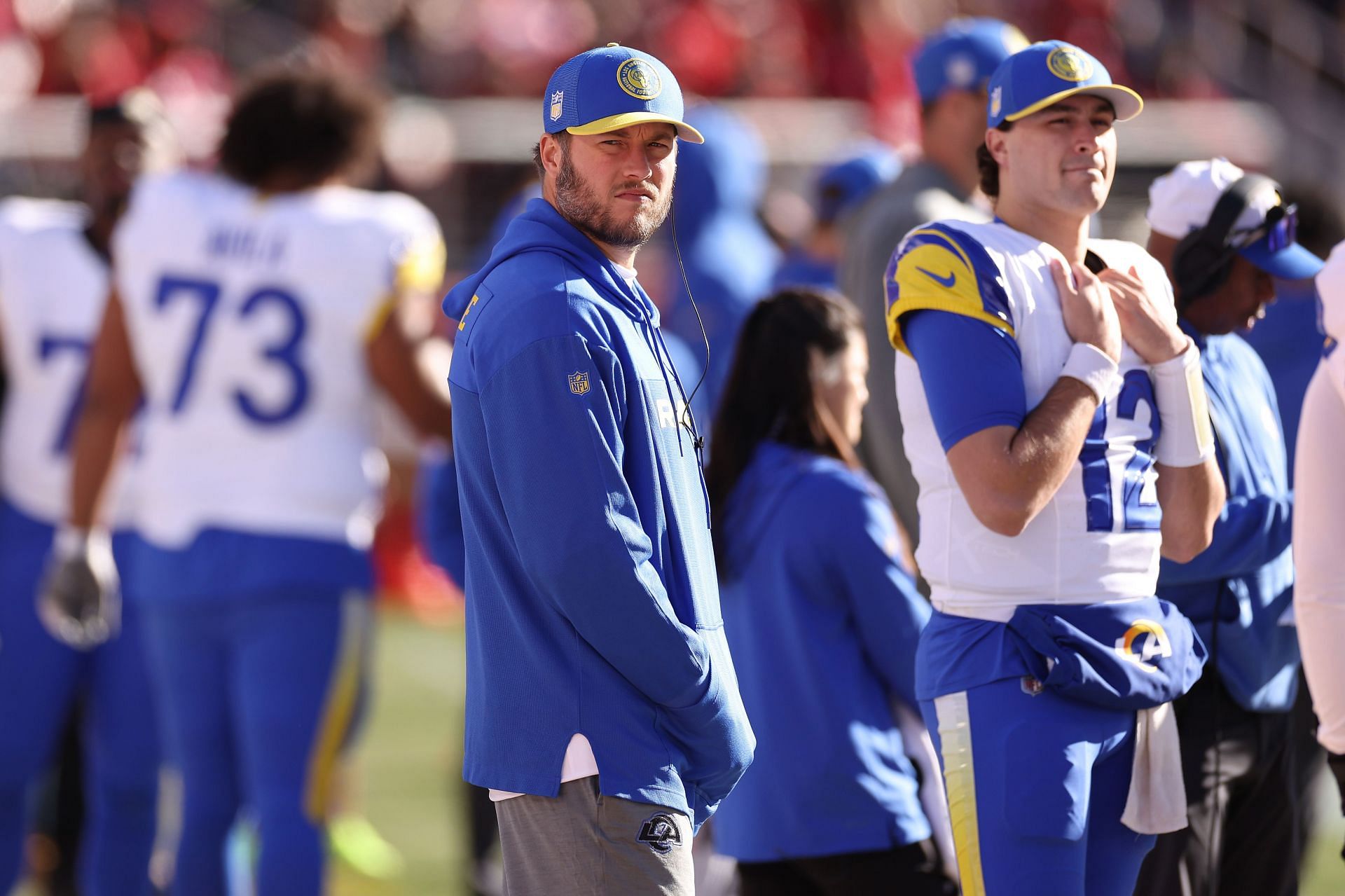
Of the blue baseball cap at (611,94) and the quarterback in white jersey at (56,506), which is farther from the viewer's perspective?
the quarterback in white jersey at (56,506)

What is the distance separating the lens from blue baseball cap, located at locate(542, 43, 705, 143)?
113 inches

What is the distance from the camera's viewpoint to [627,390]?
2.85 m


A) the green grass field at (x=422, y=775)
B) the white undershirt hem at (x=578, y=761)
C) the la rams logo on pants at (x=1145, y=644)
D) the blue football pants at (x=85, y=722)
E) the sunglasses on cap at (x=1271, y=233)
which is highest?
the sunglasses on cap at (x=1271, y=233)

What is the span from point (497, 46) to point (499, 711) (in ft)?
43.1

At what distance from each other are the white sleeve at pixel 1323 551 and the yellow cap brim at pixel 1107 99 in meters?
0.61

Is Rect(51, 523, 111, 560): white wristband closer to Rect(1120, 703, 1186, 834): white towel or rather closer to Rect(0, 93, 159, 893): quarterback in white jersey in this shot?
Rect(0, 93, 159, 893): quarterback in white jersey

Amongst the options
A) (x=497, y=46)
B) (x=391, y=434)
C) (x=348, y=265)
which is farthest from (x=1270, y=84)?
(x=348, y=265)

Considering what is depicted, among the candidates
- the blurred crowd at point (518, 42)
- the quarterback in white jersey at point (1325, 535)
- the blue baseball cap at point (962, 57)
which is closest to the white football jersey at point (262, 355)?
the blue baseball cap at point (962, 57)

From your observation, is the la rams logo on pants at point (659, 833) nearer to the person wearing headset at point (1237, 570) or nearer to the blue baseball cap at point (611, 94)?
the blue baseball cap at point (611, 94)

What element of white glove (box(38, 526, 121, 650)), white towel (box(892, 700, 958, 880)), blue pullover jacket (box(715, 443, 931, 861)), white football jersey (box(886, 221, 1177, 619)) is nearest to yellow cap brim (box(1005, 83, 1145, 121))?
white football jersey (box(886, 221, 1177, 619))

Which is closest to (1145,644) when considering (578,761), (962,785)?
(962,785)

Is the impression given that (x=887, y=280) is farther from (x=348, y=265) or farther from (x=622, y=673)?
(x=348, y=265)

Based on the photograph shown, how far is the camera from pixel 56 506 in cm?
541

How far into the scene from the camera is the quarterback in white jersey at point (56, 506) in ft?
16.7
